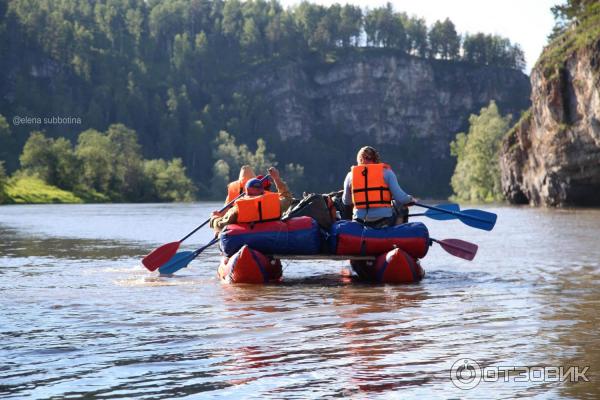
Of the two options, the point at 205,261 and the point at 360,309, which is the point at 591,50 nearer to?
the point at 205,261

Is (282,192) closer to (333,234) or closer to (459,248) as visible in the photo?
(333,234)

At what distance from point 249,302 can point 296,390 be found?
17.4ft

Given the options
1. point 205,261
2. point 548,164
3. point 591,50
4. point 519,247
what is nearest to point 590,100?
point 591,50

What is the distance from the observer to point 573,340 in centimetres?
862

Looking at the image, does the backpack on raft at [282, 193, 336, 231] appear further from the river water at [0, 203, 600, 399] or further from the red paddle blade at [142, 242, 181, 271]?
the red paddle blade at [142, 242, 181, 271]

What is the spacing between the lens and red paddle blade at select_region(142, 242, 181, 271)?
1588 centimetres

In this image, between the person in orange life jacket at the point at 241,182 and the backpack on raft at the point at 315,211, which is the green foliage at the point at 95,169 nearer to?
the person in orange life jacket at the point at 241,182

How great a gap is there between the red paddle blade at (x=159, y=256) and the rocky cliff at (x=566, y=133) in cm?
4163

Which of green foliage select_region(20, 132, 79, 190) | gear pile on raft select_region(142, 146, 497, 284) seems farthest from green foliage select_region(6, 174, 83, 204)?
gear pile on raft select_region(142, 146, 497, 284)

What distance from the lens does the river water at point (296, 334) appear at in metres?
6.98

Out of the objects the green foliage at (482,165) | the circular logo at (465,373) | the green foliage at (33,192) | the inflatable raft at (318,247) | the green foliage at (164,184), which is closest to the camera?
the circular logo at (465,373)

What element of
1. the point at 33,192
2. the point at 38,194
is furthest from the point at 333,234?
the point at 33,192

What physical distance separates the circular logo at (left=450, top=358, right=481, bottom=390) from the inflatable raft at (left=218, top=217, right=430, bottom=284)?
6.73 metres

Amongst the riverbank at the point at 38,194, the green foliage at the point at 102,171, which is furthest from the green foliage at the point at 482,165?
the green foliage at the point at 102,171
